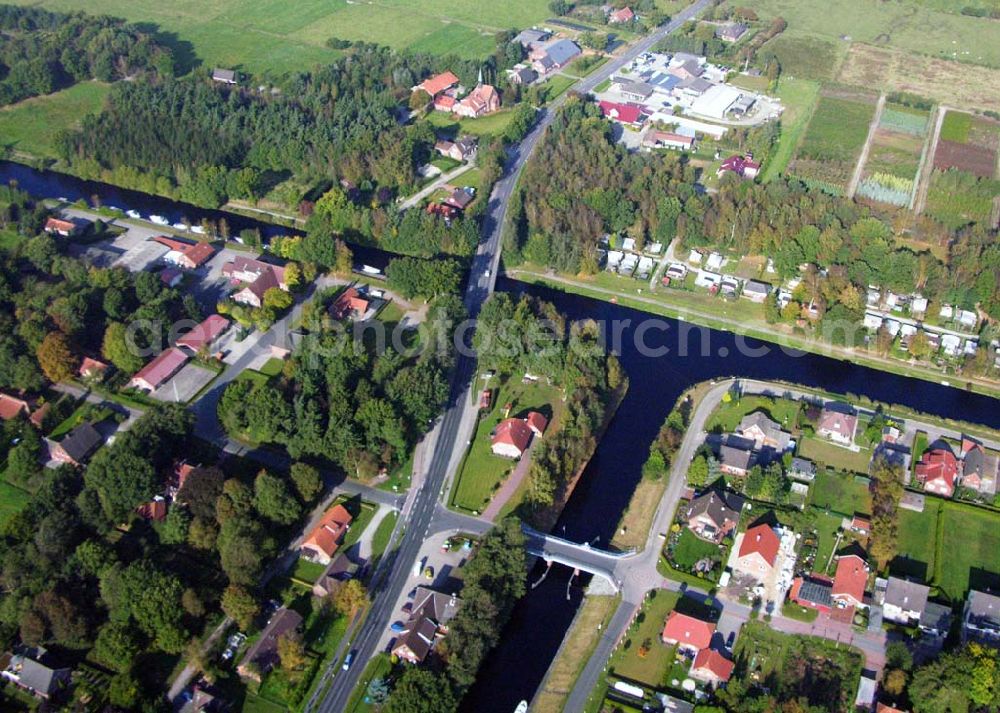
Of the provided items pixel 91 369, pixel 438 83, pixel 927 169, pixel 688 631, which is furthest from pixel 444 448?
pixel 927 169

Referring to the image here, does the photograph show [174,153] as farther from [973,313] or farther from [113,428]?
[973,313]

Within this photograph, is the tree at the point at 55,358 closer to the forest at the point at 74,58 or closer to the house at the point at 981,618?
the forest at the point at 74,58

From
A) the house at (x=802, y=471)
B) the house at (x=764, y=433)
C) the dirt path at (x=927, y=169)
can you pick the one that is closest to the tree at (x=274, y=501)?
the house at (x=764, y=433)

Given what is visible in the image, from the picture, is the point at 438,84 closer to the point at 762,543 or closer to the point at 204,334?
the point at 204,334

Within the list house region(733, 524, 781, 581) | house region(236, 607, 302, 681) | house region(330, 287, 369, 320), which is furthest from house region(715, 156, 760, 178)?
house region(236, 607, 302, 681)

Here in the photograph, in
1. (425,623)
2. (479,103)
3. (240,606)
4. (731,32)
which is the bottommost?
(425,623)

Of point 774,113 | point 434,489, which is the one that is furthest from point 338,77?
point 434,489

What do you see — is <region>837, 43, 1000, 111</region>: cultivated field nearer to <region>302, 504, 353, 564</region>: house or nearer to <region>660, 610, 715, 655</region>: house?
<region>660, 610, 715, 655</region>: house
